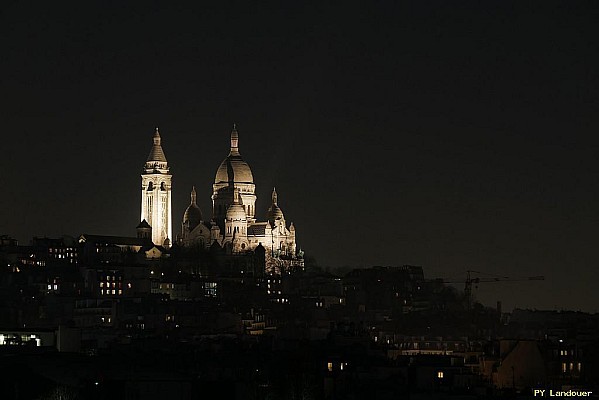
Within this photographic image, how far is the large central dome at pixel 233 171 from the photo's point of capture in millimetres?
183875

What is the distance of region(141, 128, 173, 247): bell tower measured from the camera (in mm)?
173500

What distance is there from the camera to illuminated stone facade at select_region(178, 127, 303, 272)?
175 meters

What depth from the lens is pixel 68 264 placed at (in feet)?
513

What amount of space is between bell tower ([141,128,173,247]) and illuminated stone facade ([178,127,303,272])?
2.13 m

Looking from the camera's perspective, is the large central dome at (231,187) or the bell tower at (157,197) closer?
the bell tower at (157,197)

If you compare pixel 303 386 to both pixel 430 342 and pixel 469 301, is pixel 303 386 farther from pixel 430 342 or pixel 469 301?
pixel 469 301

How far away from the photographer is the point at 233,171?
184000 mm

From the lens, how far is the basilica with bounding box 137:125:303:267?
174125mm

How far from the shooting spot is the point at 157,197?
176 metres

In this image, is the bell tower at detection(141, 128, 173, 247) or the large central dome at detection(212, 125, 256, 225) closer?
the bell tower at detection(141, 128, 173, 247)

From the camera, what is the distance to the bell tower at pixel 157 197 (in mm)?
173500

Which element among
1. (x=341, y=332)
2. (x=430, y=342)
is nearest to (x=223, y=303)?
(x=430, y=342)

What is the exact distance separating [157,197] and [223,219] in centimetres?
609

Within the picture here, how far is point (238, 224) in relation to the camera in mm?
178625
